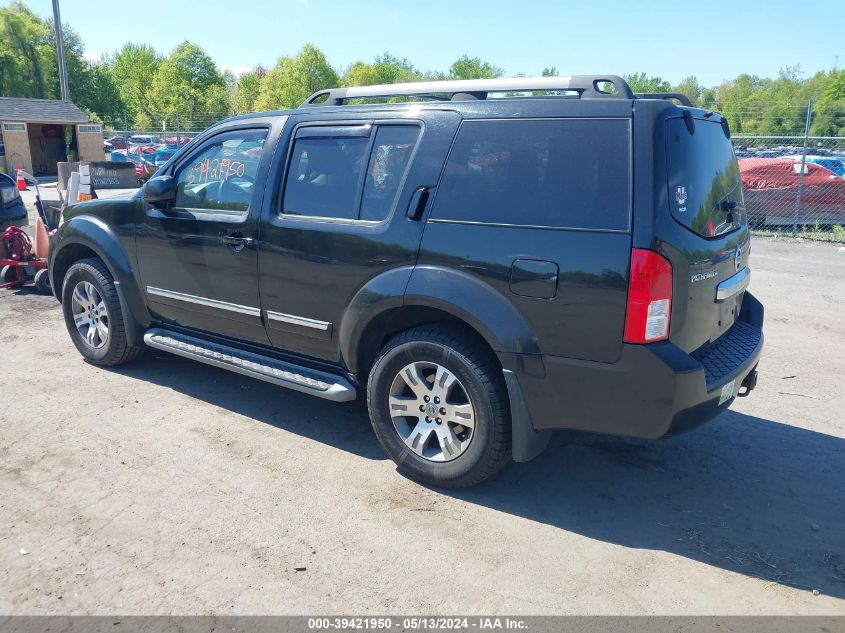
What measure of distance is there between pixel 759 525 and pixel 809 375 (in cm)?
269

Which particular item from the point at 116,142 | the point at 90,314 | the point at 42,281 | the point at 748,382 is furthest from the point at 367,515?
the point at 116,142

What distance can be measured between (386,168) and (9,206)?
7452mm

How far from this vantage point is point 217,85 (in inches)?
2761

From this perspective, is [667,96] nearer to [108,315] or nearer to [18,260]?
[108,315]

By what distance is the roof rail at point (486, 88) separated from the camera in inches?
138

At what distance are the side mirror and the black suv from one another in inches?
0.4

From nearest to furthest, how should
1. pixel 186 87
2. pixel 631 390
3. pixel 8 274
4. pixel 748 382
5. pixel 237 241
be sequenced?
1. pixel 631 390
2. pixel 748 382
3. pixel 237 241
4. pixel 8 274
5. pixel 186 87

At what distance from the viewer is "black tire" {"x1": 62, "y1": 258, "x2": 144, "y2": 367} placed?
530cm

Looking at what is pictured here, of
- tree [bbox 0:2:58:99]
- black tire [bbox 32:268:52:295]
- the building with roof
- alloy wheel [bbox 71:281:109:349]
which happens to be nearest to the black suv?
alloy wheel [bbox 71:281:109:349]

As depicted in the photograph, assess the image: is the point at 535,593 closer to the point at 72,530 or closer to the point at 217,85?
the point at 72,530

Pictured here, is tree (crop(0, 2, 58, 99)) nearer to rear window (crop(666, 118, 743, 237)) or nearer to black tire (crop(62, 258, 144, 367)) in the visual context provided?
black tire (crop(62, 258, 144, 367))

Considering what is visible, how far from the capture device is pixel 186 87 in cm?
6431

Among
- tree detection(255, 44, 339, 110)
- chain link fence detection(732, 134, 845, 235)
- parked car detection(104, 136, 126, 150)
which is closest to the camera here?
chain link fence detection(732, 134, 845, 235)

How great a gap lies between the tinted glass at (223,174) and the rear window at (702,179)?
2609mm
